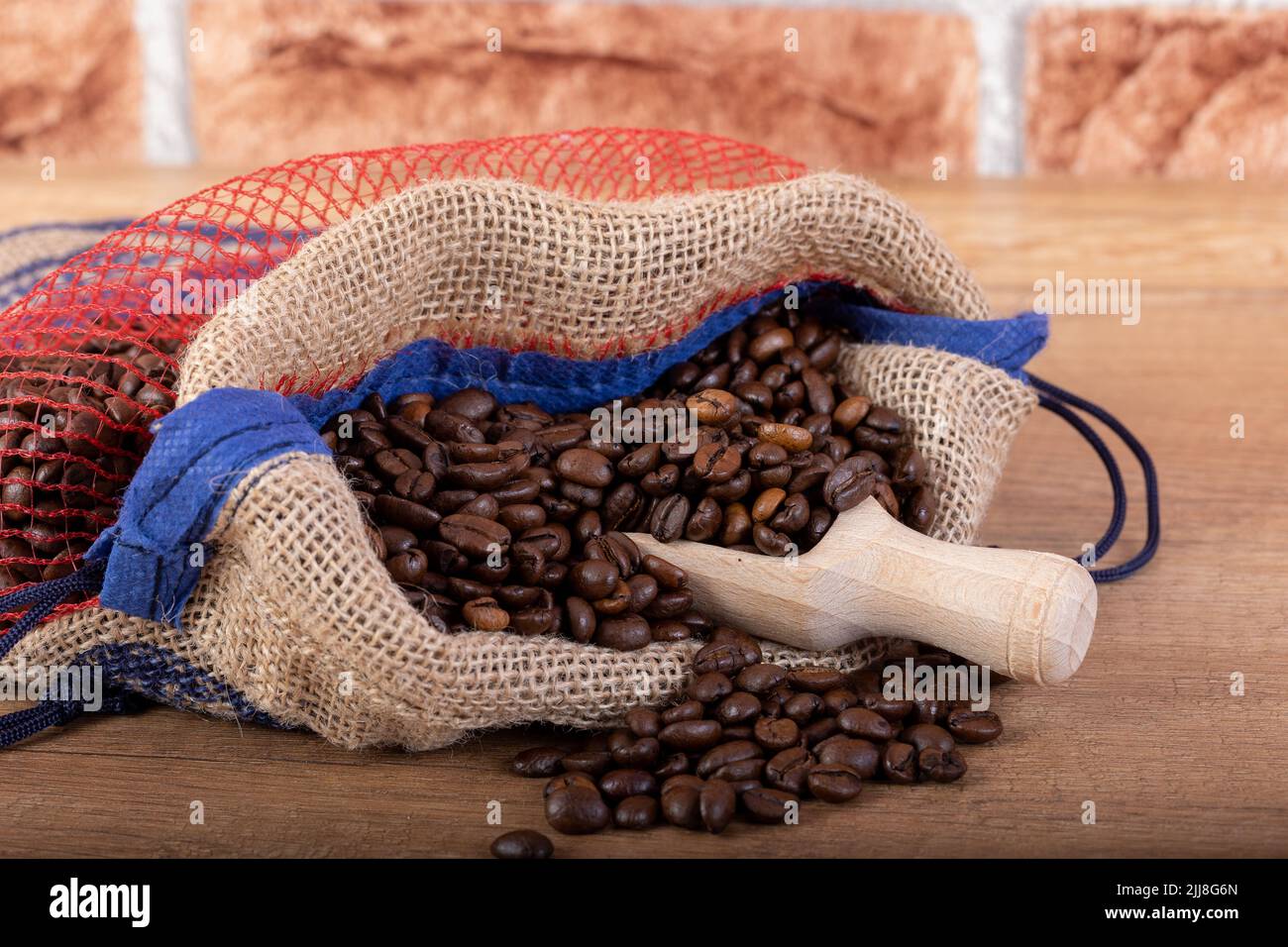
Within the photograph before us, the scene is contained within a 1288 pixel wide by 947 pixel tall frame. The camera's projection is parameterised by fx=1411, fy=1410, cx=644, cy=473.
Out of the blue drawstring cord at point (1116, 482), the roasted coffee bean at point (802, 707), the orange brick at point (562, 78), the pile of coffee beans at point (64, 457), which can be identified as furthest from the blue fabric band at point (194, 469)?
the orange brick at point (562, 78)

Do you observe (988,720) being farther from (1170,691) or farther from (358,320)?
(358,320)

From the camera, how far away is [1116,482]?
1.72 meters

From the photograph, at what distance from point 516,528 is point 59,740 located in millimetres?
463

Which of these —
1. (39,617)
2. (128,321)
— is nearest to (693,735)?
(39,617)

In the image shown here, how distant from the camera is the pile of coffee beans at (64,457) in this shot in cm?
132

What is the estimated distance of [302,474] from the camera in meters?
1.17

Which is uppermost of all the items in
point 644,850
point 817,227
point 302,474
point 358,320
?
point 817,227

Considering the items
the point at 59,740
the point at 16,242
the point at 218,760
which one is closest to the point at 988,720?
the point at 218,760

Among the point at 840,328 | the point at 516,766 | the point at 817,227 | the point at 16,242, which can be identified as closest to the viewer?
the point at 516,766

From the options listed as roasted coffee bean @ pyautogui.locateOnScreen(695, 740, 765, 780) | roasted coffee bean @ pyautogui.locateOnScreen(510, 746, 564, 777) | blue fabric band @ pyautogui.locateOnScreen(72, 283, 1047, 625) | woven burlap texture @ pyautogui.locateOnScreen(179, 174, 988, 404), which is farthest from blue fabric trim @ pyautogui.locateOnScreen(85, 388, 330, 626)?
roasted coffee bean @ pyautogui.locateOnScreen(695, 740, 765, 780)

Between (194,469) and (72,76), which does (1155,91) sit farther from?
(194,469)

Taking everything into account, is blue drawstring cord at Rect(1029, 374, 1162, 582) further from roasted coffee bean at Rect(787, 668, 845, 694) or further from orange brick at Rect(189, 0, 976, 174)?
orange brick at Rect(189, 0, 976, 174)

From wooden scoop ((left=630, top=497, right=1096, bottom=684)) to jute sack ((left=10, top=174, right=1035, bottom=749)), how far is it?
2.4 inches

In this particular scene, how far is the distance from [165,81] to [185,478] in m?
2.15
